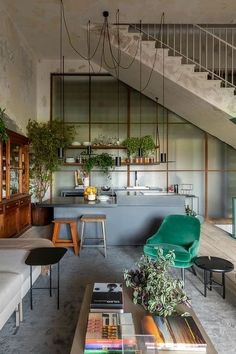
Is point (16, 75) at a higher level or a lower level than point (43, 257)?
higher

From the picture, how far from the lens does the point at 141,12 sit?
5.12 m

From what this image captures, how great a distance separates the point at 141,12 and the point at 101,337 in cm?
554

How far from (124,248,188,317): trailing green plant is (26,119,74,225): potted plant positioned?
4700 mm

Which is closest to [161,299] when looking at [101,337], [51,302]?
[101,337]

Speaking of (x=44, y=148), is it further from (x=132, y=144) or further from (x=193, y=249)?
(x=193, y=249)

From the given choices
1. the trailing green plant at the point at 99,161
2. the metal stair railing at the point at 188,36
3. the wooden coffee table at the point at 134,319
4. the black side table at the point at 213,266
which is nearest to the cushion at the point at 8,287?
the wooden coffee table at the point at 134,319

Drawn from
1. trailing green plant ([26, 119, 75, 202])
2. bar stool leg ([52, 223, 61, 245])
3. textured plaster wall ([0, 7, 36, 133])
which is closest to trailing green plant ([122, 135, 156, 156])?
trailing green plant ([26, 119, 75, 202])

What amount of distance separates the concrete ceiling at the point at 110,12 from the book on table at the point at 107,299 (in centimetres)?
487

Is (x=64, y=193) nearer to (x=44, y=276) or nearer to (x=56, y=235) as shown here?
(x=56, y=235)

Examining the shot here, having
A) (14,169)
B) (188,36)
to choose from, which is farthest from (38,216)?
(188,36)

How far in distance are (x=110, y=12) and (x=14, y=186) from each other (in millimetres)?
3951

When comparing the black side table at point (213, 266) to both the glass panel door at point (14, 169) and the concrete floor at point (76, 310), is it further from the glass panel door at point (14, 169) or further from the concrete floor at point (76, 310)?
the glass panel door at point (14, 169)

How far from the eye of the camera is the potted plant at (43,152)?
6.34 m

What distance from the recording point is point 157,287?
1.78m
